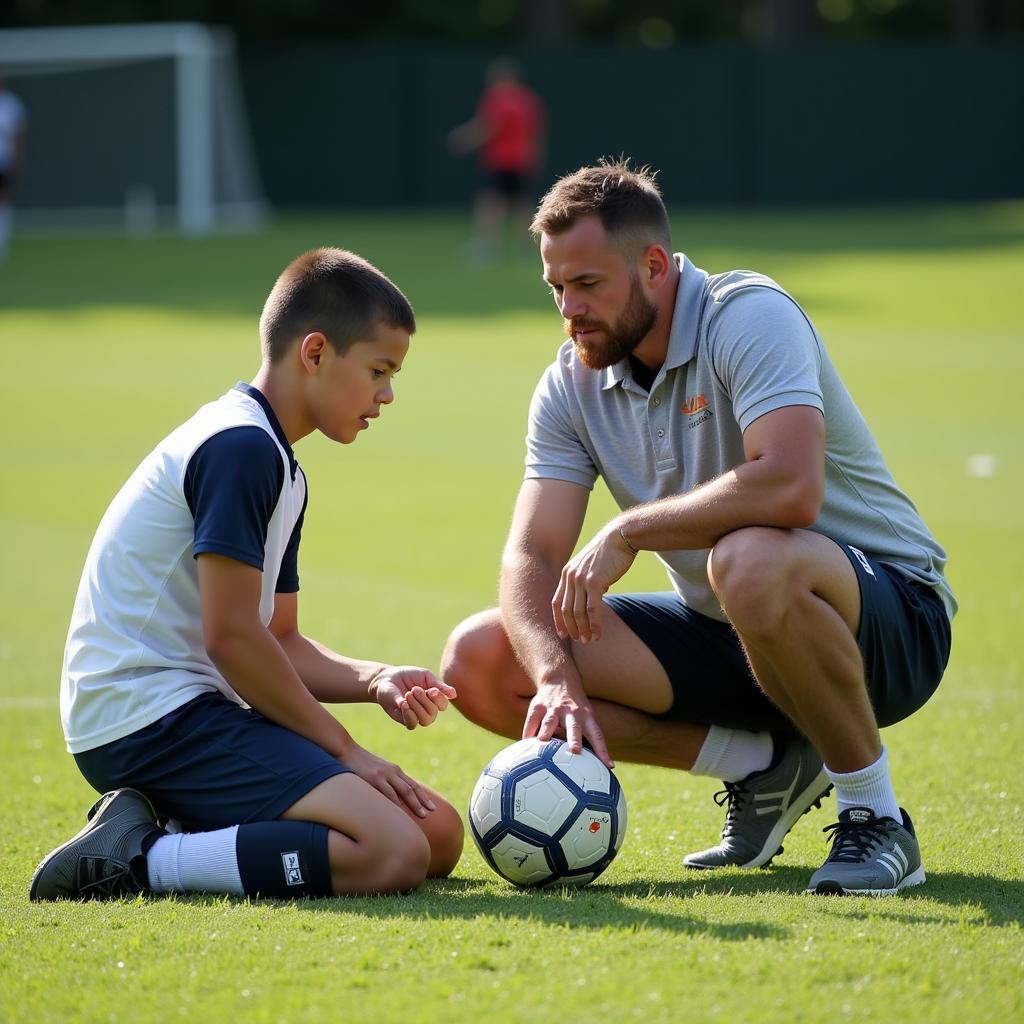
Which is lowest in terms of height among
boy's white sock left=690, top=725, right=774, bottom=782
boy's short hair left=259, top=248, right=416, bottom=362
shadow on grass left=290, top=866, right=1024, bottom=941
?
shadow on grass left=290, top=866, right=1024, bottom=941

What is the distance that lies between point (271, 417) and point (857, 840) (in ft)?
6.12

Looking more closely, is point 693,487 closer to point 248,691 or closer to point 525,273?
point 248,691

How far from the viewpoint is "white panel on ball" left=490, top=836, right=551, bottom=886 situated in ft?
13.4

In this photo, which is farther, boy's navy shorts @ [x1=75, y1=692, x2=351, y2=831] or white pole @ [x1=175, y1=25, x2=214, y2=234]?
white pole @ [x1=175, y1=25, x2=214, y2=234]

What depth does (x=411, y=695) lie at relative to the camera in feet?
14.4

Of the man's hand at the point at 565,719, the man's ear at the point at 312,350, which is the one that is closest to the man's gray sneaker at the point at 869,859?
the man's hand at the point at 565,719

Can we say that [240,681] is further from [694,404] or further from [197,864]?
[694,404]

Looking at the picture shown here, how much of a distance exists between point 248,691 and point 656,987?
1.41 m

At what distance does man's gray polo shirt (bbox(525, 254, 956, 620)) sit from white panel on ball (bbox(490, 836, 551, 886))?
1.05 m

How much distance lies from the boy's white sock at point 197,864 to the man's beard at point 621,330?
164cm

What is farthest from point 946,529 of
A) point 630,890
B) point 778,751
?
point 630,890

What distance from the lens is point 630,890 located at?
4.09 metres

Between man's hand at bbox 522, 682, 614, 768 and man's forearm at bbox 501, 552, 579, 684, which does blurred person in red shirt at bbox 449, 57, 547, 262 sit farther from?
man's hand at bbox 522, 682, 614, 768

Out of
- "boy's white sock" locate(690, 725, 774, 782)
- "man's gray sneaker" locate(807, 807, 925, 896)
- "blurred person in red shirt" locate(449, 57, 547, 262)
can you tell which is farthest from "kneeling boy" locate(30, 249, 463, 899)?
"blurred person in red shirt" locate(449, 57, 547, 262)
